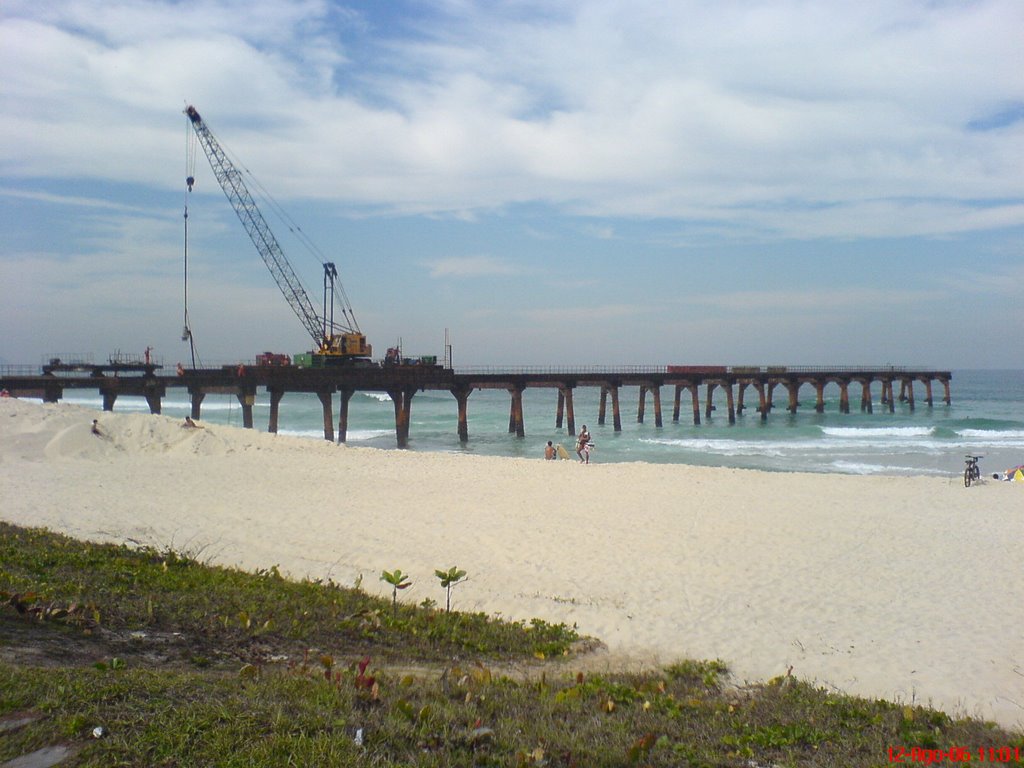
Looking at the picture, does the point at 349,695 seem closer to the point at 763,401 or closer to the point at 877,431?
the point at 877,431

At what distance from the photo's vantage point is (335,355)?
47.3 m

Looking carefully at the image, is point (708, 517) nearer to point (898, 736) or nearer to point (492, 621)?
point (492, 621)

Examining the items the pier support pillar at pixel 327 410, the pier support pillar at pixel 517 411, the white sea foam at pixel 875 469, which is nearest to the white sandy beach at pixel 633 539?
the white sea foam at pixel 875 469

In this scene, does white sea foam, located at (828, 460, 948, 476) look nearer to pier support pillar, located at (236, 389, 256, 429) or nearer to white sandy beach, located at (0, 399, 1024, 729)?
white sandy beach, located at (0, 399, 1024, 729)

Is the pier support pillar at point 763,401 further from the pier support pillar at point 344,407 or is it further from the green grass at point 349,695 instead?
the green grass at point 349,695

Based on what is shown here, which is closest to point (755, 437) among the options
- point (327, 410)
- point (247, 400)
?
point (327, 410)

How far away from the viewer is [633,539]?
51.2 feet

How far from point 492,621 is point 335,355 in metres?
39.3

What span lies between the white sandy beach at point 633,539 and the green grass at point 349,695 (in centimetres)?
168

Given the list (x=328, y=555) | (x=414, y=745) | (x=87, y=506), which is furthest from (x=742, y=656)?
(x=87, y=506)

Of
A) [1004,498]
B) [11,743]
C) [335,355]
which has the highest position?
[335,355]

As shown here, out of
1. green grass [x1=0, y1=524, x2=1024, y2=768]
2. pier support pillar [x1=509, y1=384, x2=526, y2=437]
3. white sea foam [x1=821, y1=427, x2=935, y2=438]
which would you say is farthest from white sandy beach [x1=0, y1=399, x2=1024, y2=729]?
white sea foam [x1=821, y1=427, x2=935, y2=438]

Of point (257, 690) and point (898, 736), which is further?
point (898, 736)

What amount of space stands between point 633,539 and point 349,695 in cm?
1060
